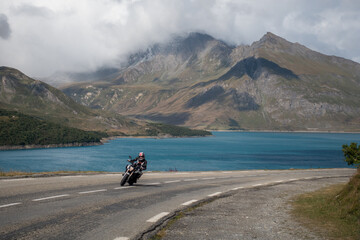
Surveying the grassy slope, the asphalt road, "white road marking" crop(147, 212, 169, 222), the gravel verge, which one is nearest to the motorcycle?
the asphalt road

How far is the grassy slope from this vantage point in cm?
1001

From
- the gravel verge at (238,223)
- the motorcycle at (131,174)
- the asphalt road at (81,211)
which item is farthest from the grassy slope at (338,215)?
the motorcycle at (131,174)

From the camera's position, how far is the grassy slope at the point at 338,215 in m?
10.0

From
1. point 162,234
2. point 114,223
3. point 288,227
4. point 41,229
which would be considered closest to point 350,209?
point 288,227

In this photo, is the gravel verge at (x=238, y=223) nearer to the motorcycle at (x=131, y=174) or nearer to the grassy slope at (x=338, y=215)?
the grassy slope at (x=338, y=215)

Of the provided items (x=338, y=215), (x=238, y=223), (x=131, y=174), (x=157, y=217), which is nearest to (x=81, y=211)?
(x=157, y=217)

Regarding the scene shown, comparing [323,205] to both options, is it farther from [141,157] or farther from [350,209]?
[141,157]

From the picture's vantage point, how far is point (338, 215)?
39.0ft

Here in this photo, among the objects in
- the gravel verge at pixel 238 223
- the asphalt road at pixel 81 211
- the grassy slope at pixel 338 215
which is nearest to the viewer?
the asphalt road at pixel 81 211

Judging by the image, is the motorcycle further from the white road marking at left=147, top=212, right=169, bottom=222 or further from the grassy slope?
the grassy slope

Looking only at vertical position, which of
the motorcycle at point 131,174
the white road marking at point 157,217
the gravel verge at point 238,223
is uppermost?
the motorcycle at point 131,174

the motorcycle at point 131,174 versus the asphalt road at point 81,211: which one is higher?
the motorcycle at point 131,174

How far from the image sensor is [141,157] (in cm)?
2164

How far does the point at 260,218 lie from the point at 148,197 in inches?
234
